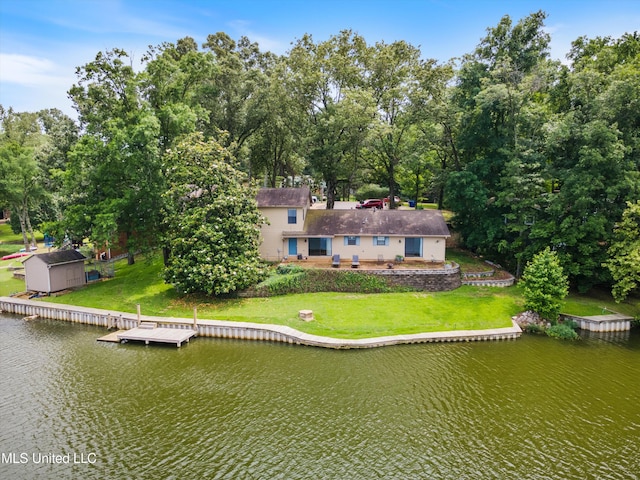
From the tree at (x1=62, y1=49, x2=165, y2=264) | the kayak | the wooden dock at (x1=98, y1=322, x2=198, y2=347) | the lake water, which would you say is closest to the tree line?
the tree at (x1=62, y1=49, x2=165, y2=264)

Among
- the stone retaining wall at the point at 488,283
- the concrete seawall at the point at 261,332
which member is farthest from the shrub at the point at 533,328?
the stone retaining wall at the point at 488,283

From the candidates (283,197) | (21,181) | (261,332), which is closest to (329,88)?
(283,197)

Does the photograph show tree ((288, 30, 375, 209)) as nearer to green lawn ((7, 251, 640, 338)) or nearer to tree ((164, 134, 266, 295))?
tree ((164, 134, 266, 295))

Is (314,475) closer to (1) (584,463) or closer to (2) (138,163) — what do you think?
(1) (584,463)

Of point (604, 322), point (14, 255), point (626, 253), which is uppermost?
point (626, 253)

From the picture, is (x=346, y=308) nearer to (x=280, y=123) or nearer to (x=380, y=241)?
(x=380, y=241)

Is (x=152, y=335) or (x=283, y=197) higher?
(x=283, y=197)

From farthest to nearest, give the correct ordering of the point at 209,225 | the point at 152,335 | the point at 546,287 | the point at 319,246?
the point at 319,246
the point at 209,225
the point at 546,287
the point at 152,335
